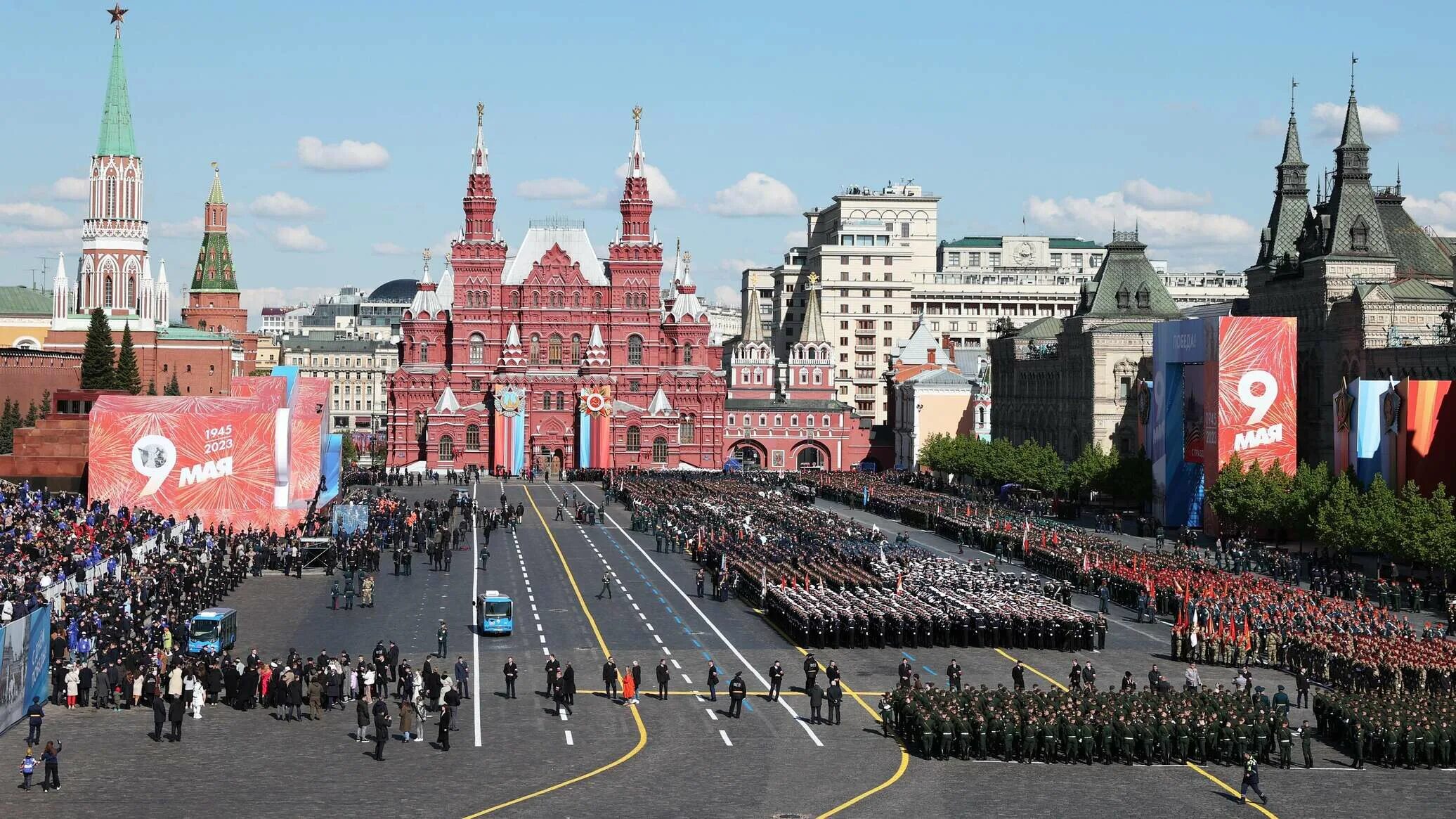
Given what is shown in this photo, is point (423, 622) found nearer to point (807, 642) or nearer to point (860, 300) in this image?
point (807, 642)

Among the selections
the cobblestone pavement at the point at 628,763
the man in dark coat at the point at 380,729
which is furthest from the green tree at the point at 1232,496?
the man in dark coat at the point at 380,729

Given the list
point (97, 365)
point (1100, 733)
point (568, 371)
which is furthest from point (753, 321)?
point (1100, 733)

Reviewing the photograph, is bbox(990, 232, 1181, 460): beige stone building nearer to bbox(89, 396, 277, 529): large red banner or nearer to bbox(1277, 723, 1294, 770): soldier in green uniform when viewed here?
bbox(89, 396, 277, 529): large red banner

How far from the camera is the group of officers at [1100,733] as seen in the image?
3391cm

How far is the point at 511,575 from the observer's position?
62938mm

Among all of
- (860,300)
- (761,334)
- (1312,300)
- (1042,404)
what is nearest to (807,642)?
(1312,300)

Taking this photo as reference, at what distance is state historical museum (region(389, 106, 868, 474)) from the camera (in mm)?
127812

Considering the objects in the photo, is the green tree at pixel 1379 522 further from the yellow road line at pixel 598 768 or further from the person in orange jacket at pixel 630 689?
the person in orange jacket at pixel 630 689

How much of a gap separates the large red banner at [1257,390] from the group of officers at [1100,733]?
4393 cm

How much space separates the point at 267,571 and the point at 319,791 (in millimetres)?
33102

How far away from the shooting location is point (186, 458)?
6600 cm

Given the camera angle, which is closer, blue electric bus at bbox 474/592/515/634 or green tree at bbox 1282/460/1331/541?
blue electric bus at bbox 474/592/515/634

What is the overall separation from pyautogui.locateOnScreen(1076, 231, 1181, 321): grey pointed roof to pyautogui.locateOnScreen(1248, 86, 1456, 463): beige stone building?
7727 millimetres

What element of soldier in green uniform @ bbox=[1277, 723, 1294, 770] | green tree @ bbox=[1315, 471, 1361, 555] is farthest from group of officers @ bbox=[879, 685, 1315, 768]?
green tree @ bbox=[1315, 471, 1361, 555]
